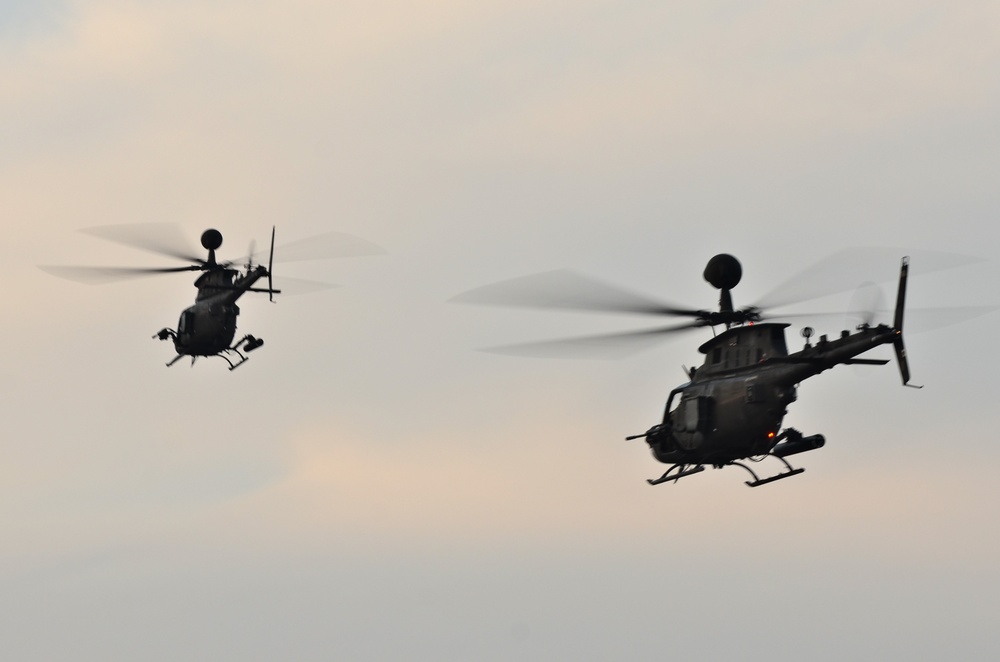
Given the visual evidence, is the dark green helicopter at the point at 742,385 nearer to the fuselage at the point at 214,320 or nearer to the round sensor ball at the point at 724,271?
the round sensor ball at the point at 724,271

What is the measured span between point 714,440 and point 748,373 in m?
2.60

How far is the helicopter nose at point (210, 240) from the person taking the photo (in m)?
84.2

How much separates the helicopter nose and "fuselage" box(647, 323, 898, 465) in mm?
28771

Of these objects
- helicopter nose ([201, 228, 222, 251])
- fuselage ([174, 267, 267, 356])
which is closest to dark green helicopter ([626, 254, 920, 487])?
fuselage ([174, 267, 267, 356])

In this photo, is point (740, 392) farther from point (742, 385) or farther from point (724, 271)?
point (724, 271)

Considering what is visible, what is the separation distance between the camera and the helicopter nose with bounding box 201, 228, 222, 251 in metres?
84.2

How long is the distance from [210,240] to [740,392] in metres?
33.2

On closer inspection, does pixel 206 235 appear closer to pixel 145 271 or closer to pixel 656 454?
pixel 145 271

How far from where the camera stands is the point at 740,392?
59812mm

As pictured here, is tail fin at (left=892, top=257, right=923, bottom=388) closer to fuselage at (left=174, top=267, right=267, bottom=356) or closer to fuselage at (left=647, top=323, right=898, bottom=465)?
fuselage at (left=647, top=323, right=898, bottom=465)

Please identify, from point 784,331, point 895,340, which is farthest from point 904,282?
point 784,331

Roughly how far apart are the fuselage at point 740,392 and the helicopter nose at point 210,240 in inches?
1133

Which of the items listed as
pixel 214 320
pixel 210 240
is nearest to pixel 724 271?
pixel 214 320

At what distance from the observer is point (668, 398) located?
63.8 meters
